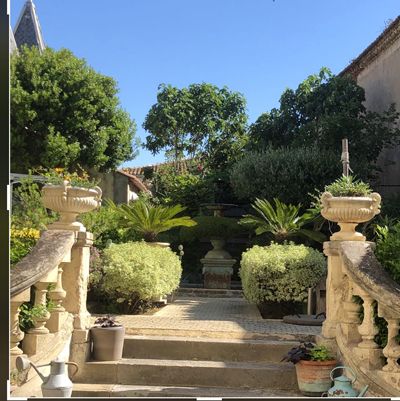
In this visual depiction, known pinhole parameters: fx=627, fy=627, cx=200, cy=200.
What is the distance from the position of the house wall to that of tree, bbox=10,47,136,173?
794 centimetres

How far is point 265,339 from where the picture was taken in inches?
253

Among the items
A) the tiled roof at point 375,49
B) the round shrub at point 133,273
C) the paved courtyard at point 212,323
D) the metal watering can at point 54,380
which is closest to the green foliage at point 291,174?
the tiled roof at point 375,49

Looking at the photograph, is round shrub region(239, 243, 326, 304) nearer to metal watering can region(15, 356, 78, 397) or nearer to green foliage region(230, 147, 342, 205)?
metal watering can region(15, 356, 78, 397)

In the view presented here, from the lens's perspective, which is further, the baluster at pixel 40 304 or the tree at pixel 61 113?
the tree at pixel 61 113

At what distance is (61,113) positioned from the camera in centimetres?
1903

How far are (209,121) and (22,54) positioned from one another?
6389 mm

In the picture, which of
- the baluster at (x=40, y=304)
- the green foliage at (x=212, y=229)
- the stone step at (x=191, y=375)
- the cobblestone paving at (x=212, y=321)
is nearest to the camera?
the baluster at (x=40, y=304)

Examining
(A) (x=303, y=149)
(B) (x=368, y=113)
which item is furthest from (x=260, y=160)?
(B) (x=368, y=113)

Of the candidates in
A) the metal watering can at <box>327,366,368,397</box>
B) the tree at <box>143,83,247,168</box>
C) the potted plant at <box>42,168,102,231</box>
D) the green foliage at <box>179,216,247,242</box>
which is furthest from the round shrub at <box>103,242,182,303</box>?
the tree at <box>143,83,247,168</box>

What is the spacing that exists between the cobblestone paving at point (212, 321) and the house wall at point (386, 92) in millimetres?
8806

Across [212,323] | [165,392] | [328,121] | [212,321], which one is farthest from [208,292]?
[165,392]

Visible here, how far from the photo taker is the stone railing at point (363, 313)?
4.67 m

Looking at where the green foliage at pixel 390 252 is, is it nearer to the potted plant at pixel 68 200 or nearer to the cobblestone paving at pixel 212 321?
the cobblestone paving at pixel 212 321

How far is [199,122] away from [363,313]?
16.1m
